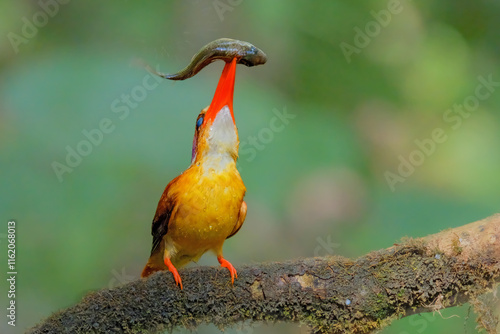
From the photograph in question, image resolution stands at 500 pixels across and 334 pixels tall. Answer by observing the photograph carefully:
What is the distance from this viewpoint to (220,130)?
8.16 ft

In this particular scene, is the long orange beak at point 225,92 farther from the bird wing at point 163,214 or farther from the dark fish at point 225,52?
the bird wing at point 163,214

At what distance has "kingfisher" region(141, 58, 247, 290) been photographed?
245cm

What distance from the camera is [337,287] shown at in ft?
7.61

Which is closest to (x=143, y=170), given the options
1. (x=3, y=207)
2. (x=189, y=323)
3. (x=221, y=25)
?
(x=3, y=207)

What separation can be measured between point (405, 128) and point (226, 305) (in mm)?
3401

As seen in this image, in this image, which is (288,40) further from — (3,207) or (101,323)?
(101,323)

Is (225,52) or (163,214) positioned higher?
(225,52)

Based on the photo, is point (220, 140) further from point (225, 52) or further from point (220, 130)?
point (225, 52)

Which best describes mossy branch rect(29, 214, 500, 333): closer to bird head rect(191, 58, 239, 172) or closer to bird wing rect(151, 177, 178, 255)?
bird wing rect(151, 177, 178, 255)

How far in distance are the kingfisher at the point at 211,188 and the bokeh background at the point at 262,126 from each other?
5.32ft

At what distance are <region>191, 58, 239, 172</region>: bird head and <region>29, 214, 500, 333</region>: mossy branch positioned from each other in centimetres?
55

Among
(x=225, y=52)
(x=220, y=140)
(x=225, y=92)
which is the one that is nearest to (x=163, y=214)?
(x=220, y=140)

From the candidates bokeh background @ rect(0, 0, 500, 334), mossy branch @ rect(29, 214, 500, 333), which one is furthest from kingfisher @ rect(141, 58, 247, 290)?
bokeh background @ rect(0, 0, 500, 334)

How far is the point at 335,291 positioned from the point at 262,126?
252 centimetres
